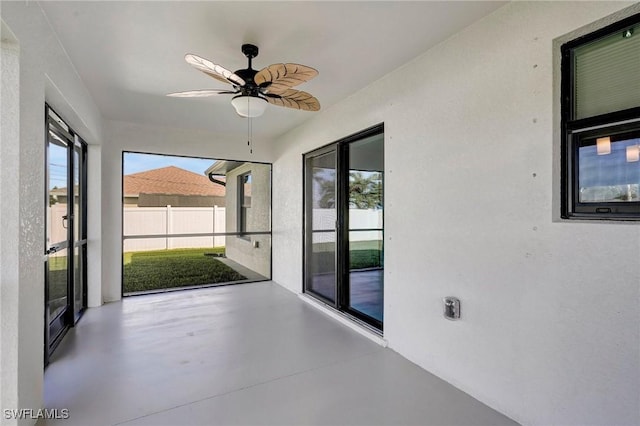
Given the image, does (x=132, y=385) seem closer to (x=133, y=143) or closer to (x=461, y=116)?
(x=461, y=116)

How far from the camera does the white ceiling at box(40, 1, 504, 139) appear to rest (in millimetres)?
2047

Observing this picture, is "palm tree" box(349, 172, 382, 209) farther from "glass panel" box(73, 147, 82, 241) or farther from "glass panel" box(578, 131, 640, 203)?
"glass panel" box(73, 147, 82, 241)

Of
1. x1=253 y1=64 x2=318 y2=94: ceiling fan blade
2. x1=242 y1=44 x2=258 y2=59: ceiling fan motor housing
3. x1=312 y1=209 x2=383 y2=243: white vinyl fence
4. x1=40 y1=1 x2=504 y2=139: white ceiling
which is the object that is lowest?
x1=312 y1=209 x2=383 y2=243: white vinyl fence

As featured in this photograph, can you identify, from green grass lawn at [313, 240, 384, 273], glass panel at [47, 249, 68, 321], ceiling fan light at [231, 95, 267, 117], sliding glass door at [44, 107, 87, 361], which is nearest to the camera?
ceiling fan light at [231, 95, 267, 117]

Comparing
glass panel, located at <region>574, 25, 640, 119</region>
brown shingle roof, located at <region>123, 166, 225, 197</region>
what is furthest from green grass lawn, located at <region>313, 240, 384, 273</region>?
brown shingle roof, located at <region>123, 166, 225, 197</region>

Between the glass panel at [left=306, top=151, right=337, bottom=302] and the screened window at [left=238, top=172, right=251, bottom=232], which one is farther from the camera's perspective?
the screened window at [left=238, top=172, right=251, bottom=232]

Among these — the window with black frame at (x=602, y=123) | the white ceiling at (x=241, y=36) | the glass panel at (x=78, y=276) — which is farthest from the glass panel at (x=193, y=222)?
the window with black frame at (x=602, y=123)

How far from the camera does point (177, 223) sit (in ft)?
22.6

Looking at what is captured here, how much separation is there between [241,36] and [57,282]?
2.92 meters

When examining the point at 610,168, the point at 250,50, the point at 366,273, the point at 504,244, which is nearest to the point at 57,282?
the point at 250,50

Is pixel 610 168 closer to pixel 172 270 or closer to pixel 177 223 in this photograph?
pixel 172 270

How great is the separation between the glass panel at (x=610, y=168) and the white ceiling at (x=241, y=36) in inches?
43.3

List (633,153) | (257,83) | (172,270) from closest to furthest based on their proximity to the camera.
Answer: (633,153) → (257,83) → (172,270)

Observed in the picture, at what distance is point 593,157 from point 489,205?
0.59 m
